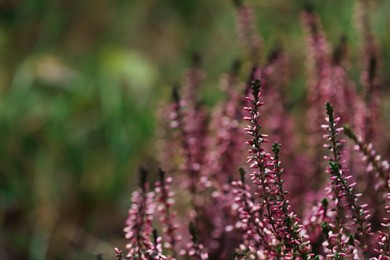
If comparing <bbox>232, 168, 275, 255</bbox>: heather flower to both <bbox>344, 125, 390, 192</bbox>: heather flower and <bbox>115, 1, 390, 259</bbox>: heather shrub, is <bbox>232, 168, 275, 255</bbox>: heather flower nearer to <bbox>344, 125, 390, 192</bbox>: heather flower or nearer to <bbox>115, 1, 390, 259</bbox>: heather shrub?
<bbox>115, 1, 390, 259</bbox>: heather shrub

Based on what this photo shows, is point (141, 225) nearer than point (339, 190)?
No

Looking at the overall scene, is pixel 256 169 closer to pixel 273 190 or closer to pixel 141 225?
pixel 273 190

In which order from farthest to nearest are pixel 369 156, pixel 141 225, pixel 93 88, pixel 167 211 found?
pixel 93 88 → pixel 167 211 → pixel 141 225 → pixel 369 156

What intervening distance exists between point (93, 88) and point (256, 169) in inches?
114

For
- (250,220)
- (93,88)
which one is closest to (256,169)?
(250,220)

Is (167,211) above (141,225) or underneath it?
above

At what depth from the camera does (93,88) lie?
14.8 ft

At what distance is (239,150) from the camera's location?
7.97 ft

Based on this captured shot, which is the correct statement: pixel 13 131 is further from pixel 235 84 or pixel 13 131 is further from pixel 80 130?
pixel 235 84

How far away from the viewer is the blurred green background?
144 inches

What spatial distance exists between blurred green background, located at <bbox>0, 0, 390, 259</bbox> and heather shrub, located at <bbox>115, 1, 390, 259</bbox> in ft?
2.32

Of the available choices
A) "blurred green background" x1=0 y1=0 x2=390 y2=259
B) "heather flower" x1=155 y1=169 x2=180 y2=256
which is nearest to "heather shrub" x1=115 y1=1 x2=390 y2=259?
"heather flower" x1=155 y1=169 x2=180 y2=256

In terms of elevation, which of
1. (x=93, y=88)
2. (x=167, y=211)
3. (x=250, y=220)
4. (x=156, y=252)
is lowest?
(x=156, y=252)

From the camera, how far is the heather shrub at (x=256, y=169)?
1.69m
